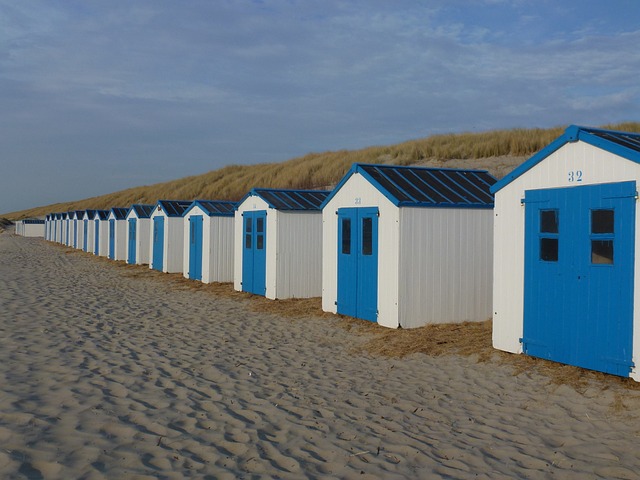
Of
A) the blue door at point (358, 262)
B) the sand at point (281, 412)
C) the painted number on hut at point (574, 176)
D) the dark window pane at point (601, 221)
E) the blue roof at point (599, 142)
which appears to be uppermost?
the blue roof at point (599, 142)

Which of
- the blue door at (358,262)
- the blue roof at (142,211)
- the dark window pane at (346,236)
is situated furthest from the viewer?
the blue roof at (142,211)

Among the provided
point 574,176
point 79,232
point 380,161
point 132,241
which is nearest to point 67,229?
point 79,232

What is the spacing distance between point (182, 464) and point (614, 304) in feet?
16.5

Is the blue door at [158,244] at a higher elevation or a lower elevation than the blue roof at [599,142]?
lower

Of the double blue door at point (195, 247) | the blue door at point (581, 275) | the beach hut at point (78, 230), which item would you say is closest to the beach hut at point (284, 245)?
the double blue door at point (195, 247)

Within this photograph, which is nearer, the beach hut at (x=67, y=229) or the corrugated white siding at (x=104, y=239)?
the corrugated white siding at (x=104, y=239)

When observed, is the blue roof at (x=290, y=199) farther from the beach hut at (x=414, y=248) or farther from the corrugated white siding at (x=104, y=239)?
the corrugated white siding at (x=104, y=239)

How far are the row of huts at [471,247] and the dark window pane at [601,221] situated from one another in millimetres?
13

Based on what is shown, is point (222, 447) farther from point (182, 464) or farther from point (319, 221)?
point (319, 221)

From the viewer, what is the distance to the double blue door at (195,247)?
64.7ft

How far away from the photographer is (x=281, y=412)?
242 inches

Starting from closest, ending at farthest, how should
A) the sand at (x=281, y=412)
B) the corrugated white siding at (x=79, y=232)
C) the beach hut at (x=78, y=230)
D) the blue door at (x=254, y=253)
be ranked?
the sand at (x=281, y=412)
the blue door at (x=254, y=253)
the corrugated white siding at (x=79, y=232)
the beach hut at (x=78, y=230)

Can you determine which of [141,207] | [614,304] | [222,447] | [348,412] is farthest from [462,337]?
[141,207]

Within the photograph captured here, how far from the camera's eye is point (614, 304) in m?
6.94
